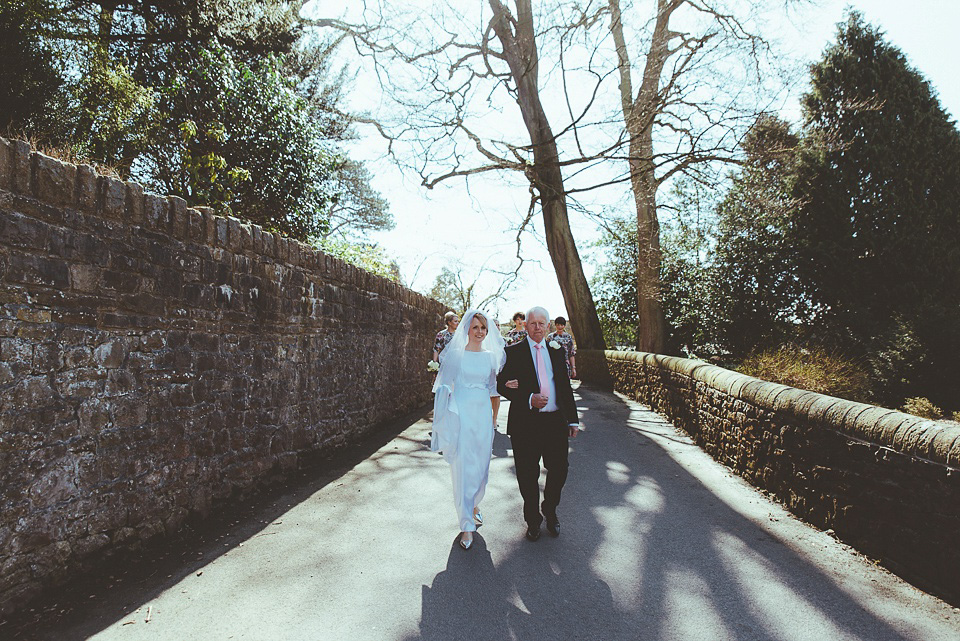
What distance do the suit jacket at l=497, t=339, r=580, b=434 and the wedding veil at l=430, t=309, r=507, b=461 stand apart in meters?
0.19

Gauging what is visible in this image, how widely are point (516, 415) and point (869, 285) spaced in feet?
36.5

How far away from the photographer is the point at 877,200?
1217 centimetres

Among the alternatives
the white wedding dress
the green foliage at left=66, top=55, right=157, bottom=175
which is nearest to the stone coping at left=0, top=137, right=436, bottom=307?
the white wedding dress

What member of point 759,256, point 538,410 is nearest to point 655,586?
point 538,410

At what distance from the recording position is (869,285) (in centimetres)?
1226

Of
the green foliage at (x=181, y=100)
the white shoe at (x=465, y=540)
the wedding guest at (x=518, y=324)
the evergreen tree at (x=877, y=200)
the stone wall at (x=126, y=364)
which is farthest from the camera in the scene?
the evergreen tree at (x=877, y=200)

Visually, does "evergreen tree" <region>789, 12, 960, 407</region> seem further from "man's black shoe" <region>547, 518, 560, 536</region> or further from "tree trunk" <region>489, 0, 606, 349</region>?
"man's black shoe" <region>547, 518, 560, 536</region>

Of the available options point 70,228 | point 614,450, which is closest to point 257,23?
point 70,228

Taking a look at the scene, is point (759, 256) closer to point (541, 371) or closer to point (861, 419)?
point (861, 419)

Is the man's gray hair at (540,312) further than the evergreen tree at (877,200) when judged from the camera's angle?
No

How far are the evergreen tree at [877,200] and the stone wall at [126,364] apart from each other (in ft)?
36.0

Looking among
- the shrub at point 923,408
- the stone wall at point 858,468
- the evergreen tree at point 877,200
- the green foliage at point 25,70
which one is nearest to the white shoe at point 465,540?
the stone wall at point 858,468

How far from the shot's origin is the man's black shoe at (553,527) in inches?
180

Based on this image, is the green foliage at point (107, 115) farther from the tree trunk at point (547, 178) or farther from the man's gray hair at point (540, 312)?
the tree trunk at point (547, 178)
